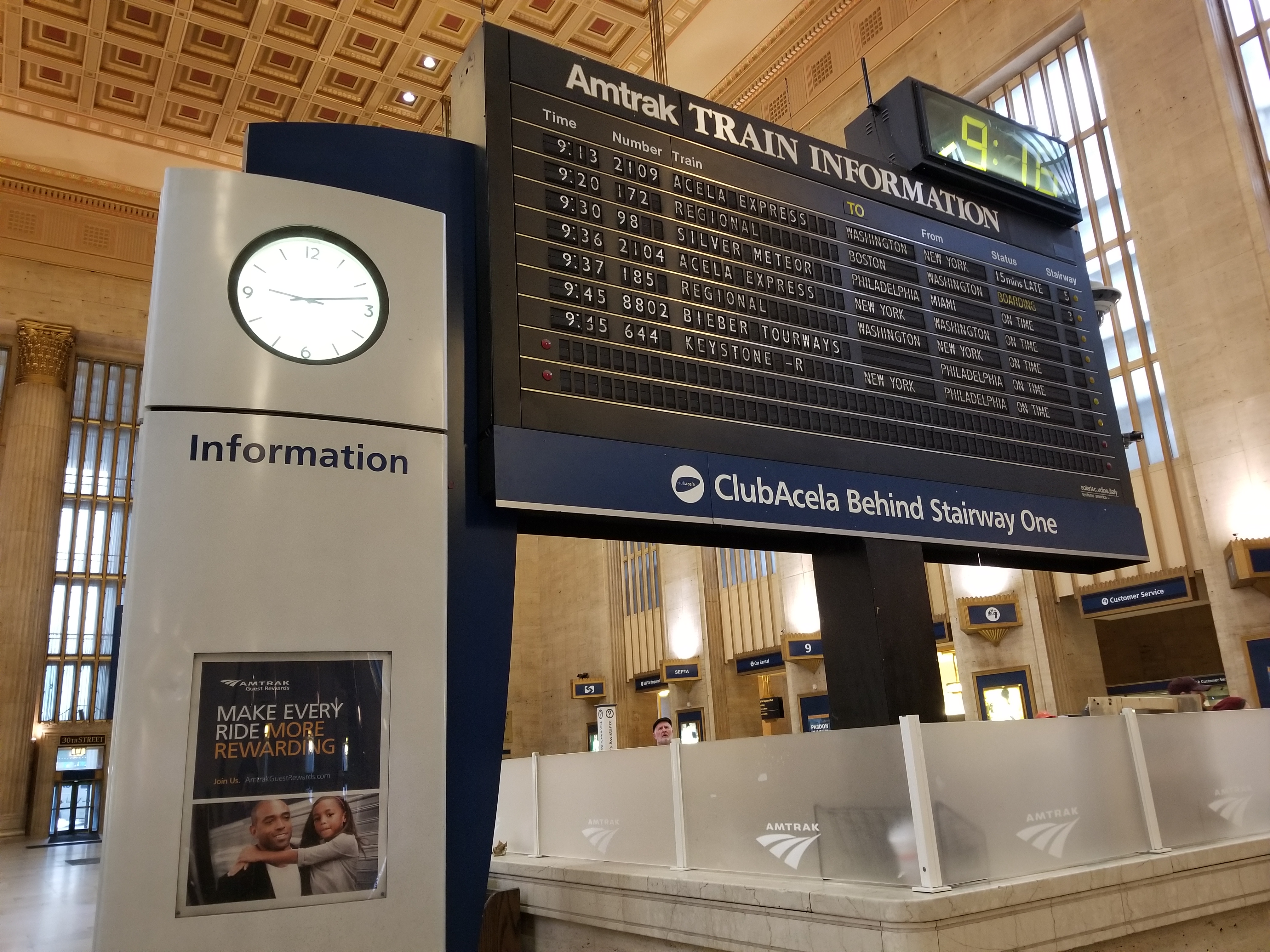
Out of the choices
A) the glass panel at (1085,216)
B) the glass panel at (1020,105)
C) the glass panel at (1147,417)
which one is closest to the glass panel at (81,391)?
the glass panel at (1020,105)

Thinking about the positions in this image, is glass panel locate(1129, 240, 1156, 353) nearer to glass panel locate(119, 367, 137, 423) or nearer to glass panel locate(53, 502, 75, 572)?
glass panel locate(119, 367, 137, 423)

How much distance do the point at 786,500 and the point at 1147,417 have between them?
10349 mm

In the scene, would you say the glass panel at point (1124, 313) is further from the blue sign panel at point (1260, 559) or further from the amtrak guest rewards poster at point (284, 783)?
the amtrak guest rewards poster at point (284, 783)

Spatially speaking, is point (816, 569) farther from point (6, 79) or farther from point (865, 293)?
point (6, 79)

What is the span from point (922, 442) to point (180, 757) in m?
4.32

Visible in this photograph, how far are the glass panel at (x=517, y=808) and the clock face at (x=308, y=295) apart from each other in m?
4.24

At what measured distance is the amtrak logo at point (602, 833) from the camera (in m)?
5.95

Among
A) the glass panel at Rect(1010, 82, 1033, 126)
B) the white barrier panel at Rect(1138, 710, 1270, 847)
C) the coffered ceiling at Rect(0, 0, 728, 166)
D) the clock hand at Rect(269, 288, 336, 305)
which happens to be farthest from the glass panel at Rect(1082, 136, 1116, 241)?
the clock hand at Rect(269, 288, 336, 305)

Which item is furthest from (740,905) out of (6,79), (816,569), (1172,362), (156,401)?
(6,79)

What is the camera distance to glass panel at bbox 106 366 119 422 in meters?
26.9

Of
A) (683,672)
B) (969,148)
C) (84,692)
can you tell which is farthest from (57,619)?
(969,148)

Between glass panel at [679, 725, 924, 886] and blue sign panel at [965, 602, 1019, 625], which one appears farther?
blue sign panel at [965, 602, 1019, 625]

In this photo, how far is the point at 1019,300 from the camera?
6.54 m

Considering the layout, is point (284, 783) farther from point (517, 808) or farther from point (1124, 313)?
point (1124, 313)
